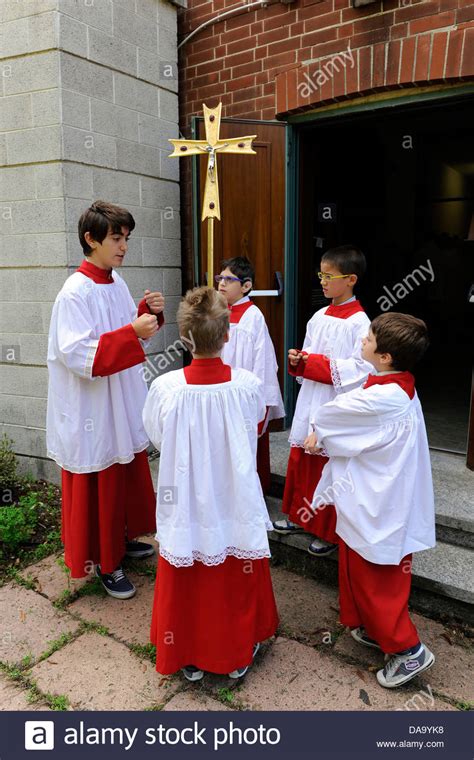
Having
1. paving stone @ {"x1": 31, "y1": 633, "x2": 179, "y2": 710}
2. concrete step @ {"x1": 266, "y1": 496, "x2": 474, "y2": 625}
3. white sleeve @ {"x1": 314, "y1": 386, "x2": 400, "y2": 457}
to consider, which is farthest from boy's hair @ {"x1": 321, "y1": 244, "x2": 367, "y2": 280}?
paving stone @ {"x1": 31, "y1": 633, "x2": 179, "y2": 710}

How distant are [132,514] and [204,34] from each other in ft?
14.3

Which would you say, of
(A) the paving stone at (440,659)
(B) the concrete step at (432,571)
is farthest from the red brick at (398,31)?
(A) the paving stone at (440,659)

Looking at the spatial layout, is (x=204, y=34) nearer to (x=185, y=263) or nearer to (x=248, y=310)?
(x=185, y=263)

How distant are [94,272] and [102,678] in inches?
83.7

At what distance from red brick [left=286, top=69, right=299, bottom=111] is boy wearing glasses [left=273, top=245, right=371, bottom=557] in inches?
77.9

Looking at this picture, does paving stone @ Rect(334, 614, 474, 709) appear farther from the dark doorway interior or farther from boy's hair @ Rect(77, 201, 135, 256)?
the dark doorway interior

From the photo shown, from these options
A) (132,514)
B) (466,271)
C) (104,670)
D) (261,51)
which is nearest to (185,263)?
(261,51)

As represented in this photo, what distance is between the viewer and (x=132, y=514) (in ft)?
11.8

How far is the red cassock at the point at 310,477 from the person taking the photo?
3.26 meters

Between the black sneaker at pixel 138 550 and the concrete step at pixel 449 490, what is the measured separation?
102 cm

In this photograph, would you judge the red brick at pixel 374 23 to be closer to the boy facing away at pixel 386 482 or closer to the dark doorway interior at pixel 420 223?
the dark doorway interior at pixel 420 223

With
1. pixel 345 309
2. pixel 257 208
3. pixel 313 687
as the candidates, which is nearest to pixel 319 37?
pixel 257 208

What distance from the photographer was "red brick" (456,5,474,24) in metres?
3.70

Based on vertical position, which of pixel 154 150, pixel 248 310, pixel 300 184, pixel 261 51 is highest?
pixel 261 51
